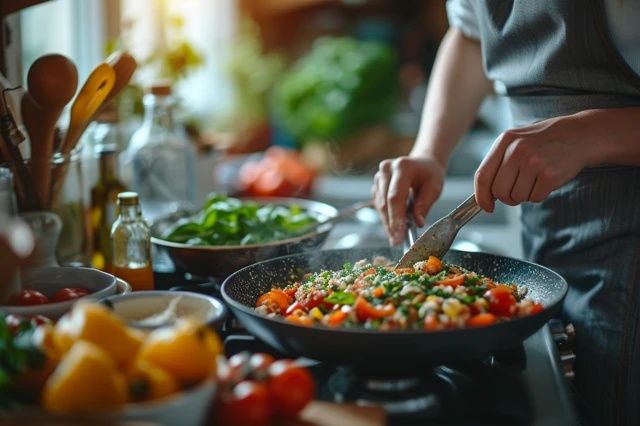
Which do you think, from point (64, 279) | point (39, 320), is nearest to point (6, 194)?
point (64, 279)

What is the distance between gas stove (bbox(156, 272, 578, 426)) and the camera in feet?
2.69

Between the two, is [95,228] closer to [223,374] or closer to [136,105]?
[136,105]

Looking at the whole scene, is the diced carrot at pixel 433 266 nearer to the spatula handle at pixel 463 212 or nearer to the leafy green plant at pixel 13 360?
the spatula handle at pixel 463 212

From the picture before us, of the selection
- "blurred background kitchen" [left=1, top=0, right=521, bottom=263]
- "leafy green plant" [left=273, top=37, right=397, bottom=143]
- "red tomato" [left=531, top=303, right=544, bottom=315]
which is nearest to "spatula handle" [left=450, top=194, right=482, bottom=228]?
"red tomato" [left=531, top=303, right=544, bottom=315]

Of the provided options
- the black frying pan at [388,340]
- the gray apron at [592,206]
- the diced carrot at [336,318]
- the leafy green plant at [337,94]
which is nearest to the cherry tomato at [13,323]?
the black frying pan at [388,340]

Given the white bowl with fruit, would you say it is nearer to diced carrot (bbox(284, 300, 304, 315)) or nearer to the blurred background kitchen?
diced carrot (bbox(284, 300, 304, 315))

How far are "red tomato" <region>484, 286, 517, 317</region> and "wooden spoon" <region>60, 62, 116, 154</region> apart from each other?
0.68 m

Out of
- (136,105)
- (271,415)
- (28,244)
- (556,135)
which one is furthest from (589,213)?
(136,105)

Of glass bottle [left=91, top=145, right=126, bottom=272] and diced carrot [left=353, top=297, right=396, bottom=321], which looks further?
glass bottle [left=91, top=145, right=126, bottom=272]

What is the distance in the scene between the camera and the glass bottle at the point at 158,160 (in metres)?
1.73

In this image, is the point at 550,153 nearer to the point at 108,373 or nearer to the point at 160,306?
the point at 160,306

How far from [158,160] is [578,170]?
987 mm

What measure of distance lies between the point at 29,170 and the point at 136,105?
74 centimetres

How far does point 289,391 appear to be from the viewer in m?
0.75
